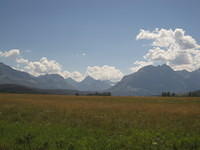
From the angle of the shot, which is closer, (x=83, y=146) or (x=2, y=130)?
(x=83, y=146)

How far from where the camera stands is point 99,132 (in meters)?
15.2

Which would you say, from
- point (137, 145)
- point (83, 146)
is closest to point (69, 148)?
point (83, 146)

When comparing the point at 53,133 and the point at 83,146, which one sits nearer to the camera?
the point at 83,146

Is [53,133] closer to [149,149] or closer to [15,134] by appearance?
[15,134]

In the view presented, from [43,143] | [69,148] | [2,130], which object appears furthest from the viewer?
[2,130]

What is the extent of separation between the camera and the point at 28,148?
1112cm

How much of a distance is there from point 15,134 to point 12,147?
301cm

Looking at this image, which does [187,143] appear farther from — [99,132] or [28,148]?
[28,148]

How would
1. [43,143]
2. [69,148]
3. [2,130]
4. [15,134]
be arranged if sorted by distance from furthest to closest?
[2,130] → [15,134] → [43,143] → [69,148]

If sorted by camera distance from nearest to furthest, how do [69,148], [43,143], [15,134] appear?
1. [69,148]
2. [43,143]
3. [15,134]

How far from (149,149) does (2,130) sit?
1090cm

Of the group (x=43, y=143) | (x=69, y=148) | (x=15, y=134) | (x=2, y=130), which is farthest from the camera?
(x=2, y=130)

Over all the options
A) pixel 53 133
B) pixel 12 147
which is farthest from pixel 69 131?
pixel 12 147

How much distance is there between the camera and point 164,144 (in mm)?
11906
